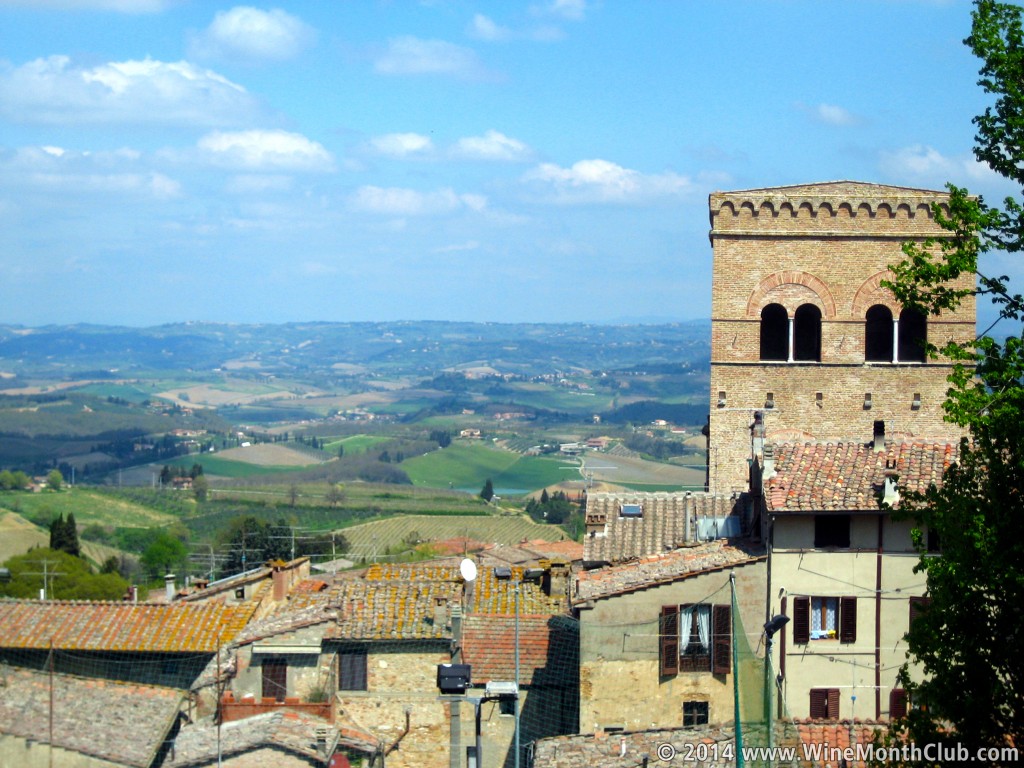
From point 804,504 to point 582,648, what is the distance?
4.21m

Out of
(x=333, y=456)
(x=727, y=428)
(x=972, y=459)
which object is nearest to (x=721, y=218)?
(x=727, y=428)

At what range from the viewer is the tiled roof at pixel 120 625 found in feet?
Result: 99.8

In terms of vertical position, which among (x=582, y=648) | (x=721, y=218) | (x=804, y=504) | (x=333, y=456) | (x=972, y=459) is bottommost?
(x=333, y=456)

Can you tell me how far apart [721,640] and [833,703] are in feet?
6.69

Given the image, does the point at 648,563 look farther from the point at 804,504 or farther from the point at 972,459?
the point at 972,459

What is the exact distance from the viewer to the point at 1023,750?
13789mm

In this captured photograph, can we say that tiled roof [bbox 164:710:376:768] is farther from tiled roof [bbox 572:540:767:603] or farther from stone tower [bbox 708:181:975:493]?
stone tower [bbox 708:181:975:493]

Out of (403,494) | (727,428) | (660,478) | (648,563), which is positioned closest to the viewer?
(648,563)

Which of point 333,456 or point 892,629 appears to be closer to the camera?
point 892,629

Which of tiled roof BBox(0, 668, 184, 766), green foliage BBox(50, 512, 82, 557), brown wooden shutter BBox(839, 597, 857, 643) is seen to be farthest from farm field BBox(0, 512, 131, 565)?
brown wooden shutter BBox(839, 597, 857, 643)

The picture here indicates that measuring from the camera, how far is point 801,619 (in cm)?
2342

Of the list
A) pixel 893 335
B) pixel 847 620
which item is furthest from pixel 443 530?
pixel 847 620

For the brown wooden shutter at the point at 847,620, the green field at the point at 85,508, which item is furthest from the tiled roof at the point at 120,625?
the green field at the point at 85,508

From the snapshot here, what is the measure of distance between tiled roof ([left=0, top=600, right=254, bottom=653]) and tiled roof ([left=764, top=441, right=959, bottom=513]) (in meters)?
12.1
